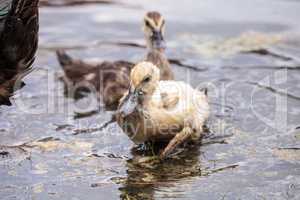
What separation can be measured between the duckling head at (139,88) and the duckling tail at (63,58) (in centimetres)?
224

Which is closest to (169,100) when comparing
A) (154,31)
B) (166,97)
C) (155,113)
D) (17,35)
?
(166,97)

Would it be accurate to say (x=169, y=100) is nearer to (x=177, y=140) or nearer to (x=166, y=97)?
(x=166, y=97)

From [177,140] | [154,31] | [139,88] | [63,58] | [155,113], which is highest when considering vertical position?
[154,31]

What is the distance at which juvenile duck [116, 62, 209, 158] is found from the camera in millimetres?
6215

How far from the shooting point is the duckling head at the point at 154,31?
7.96 meters

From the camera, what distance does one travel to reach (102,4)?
11.0 meters

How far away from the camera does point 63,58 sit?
28.2 ft

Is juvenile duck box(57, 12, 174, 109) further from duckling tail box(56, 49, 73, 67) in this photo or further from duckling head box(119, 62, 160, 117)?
duckling head box(119, 62, 160, 117)

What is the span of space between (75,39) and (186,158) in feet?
12.7

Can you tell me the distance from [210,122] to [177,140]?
0.88 meters

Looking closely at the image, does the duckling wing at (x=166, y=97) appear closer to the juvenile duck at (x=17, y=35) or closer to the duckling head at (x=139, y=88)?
the duckling head at (x=139, y=88)

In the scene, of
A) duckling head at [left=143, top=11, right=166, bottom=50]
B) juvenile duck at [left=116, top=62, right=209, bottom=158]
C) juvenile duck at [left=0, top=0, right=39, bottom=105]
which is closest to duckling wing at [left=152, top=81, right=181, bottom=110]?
juvenile duck at [left=116, top=62, right=209, bottom=158]

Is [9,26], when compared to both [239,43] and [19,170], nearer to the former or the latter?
[19,170]

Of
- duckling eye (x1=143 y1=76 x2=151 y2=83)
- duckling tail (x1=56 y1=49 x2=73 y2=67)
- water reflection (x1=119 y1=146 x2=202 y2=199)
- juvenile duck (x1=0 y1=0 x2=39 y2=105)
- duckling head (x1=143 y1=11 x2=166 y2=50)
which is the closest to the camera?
juvenile duck (x1=0 y1=0 x2=39 y2=105)
